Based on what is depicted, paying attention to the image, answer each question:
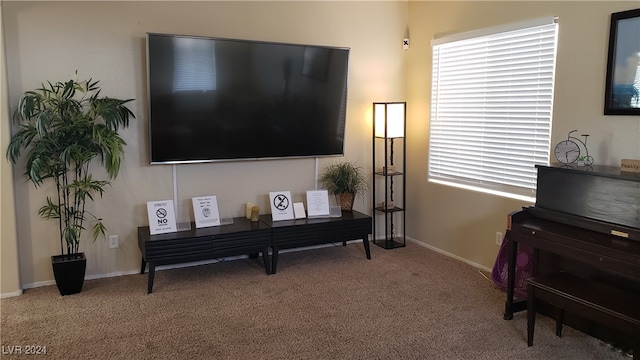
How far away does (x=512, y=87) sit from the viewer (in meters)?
3.94

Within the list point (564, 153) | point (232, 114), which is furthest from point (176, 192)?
point (564, 153)

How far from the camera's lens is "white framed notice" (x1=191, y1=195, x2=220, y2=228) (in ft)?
13.5

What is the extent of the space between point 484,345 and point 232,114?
2627 millimetres

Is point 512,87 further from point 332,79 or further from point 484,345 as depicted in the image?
point 484,345

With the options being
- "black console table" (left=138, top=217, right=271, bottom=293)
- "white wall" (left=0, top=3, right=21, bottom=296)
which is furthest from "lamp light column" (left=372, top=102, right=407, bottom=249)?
"white wall" (left=0, top=3, right=21, bottom=296)

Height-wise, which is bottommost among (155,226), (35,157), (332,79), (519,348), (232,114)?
(519,348)

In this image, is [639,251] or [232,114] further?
[232,114]

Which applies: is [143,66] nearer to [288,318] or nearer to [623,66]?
Answer: [288,318]

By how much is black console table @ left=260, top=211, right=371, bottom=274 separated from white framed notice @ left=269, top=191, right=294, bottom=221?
0.07m

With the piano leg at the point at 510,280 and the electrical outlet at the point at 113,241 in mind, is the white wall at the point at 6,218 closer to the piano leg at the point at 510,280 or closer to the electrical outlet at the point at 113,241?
the electrical outlet at the point at 113,241

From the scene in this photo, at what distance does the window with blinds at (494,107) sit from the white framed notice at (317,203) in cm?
113

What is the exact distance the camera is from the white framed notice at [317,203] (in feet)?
14.9

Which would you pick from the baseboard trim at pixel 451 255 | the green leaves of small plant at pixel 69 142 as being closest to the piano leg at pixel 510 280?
the baseboard trim at pixel 451 255

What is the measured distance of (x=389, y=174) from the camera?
16.0ft
